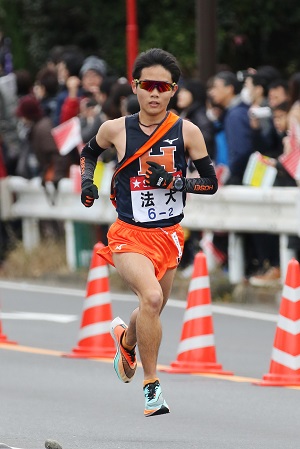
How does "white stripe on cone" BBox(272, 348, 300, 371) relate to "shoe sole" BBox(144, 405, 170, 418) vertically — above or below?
below

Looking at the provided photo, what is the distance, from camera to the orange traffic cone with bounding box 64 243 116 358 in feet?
40.8

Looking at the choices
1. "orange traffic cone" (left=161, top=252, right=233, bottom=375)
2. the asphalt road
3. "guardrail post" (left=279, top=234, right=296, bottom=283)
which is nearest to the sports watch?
the asphalt road

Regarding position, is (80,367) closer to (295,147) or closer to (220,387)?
(220,387)

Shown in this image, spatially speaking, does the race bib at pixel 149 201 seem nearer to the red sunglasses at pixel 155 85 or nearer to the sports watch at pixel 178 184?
the sports watch at pixel 178 184

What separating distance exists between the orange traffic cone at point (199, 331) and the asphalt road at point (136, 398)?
0.49ft

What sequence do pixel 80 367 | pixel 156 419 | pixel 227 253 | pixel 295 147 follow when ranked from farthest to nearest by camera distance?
pixel 227 253
pixel 295 147
pixel 80 367
pixel 156 419

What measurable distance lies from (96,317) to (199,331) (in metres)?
1.15

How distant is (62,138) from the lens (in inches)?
724

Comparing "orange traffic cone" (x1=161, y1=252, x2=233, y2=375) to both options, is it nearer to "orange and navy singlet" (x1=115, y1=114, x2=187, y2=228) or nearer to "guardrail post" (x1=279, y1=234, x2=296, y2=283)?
"orange and navy singlet" (x1=115, y1=114, x2=187, y2=228)

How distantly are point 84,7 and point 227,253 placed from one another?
15663 mm

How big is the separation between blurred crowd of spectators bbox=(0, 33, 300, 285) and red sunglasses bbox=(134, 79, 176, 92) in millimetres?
6012

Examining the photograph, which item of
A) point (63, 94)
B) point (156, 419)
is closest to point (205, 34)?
point (63, 94)

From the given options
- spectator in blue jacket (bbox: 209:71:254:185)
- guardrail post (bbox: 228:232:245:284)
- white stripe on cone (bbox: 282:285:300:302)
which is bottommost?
guardrail post (bbox: 228:232:245:284)

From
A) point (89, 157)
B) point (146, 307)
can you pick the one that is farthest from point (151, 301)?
point (89, 157)
